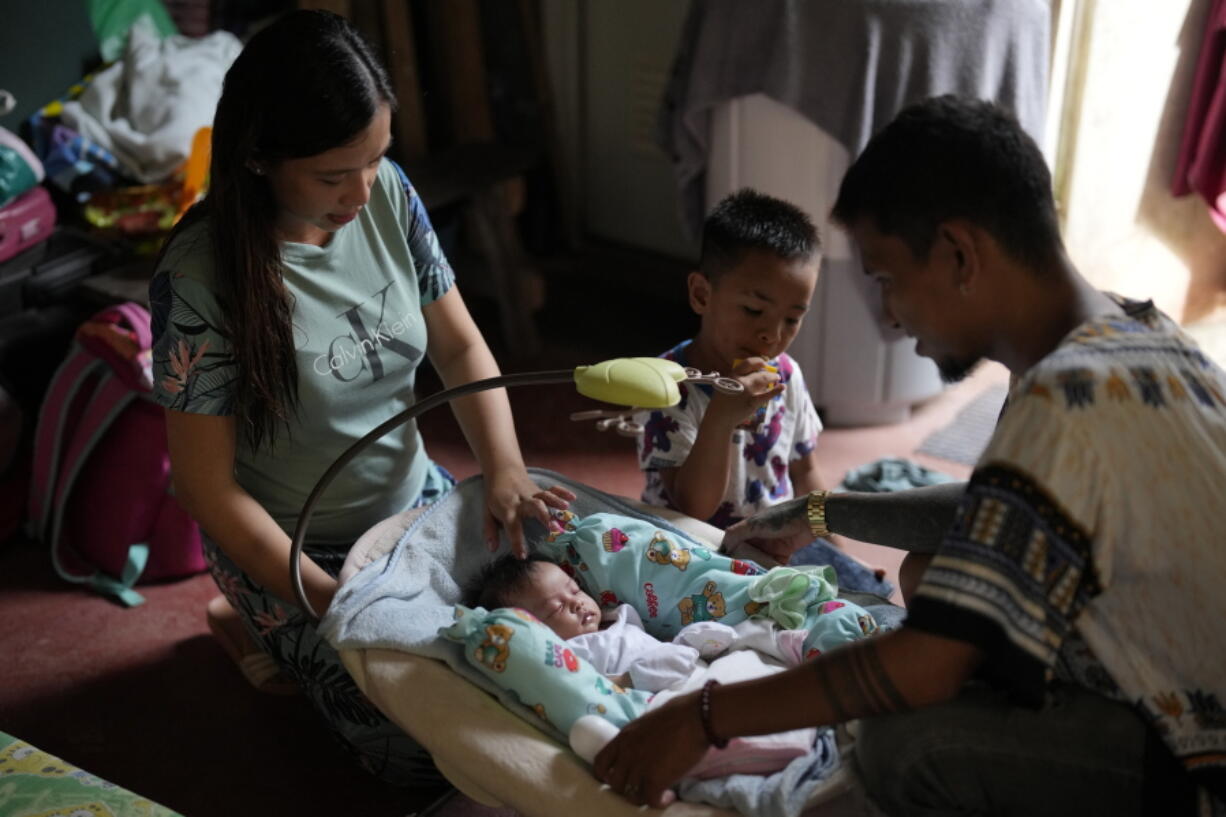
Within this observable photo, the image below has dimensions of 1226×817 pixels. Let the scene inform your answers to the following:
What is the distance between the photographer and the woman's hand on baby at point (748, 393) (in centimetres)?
162

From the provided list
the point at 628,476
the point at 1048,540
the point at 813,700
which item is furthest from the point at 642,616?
the point at 628,476

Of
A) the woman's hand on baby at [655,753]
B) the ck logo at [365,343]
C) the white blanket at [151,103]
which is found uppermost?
the white blanket at [151,103]

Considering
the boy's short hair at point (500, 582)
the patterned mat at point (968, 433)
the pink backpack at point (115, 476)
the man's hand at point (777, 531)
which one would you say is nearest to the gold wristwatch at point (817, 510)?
the man's hand at point (777, 531)

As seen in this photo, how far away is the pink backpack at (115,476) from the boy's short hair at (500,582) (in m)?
0.88

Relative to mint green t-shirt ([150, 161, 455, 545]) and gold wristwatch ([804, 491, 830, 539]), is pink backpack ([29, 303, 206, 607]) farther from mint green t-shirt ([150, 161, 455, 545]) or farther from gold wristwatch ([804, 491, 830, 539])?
gold wristwatch ([804, 491, 830, 539])

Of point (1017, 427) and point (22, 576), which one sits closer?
point (1017, 427)

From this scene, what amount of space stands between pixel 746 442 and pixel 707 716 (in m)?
0.80

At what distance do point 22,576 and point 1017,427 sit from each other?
2.05 metres

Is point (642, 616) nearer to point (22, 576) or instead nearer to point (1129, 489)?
point (1129, 489)

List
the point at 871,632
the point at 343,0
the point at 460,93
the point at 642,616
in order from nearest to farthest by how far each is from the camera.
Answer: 1. the point at 871,632
2. the point at 642,616
3. the point at 343,0
4. the point at 460,93

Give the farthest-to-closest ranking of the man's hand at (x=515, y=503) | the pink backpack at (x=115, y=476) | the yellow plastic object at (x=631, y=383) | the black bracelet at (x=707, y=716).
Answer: the pink backpack at (x=115, y=476), the man's hand at (x=515, y=503), the yellow plastic object at (x=631, y=383), the black bracelet at (x=707, y=716)

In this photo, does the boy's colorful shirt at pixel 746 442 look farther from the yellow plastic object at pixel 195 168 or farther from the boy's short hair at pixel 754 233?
the yellow plastic object at pixel 195 168

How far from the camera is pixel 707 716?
1.16m

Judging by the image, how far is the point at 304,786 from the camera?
6.16 ft
